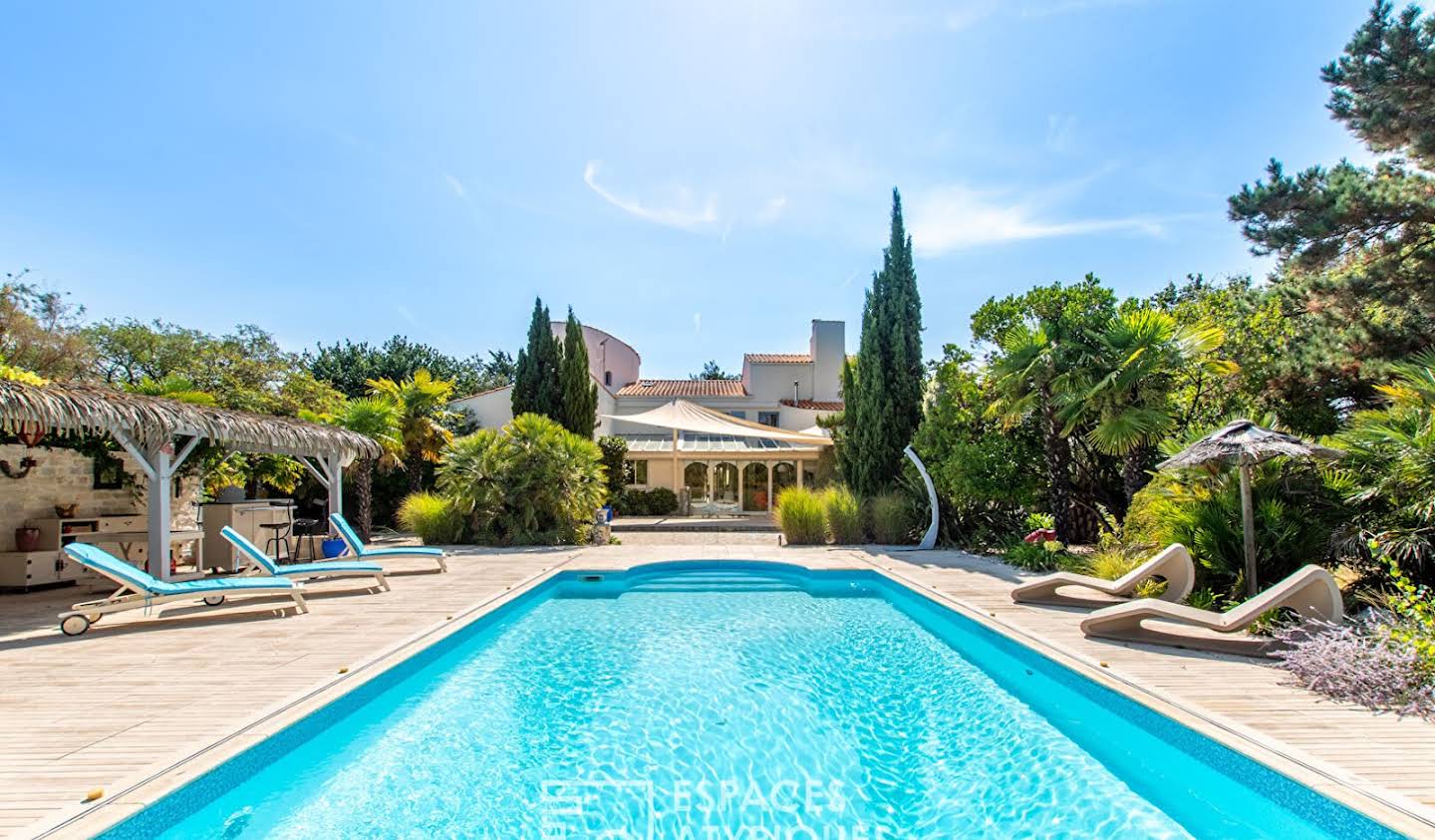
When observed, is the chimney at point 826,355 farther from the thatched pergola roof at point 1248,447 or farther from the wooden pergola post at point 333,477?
the thatched pergola roof at point 1248,447

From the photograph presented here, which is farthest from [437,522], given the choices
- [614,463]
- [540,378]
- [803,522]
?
[614,463]

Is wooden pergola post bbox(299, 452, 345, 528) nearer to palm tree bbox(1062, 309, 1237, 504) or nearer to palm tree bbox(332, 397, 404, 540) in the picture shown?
palm tree bbox(332, 397, 404, 540)

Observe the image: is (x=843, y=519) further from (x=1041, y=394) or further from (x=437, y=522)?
(x=437, y=522)

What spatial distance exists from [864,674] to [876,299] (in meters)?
12.1

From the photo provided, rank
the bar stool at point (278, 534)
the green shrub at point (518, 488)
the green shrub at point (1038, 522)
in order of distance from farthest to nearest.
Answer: the green shrub at point (518, 488) → the green shrub at point (1038, 522) → the bar stool at point (278, 534)

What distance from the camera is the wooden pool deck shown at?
3.48m

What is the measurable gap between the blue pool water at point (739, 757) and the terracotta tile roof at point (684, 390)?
25868mm

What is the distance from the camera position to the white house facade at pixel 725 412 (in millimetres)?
26109

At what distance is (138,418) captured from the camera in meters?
8.45

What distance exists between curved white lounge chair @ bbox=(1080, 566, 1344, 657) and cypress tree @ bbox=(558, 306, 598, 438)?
57.3 feet

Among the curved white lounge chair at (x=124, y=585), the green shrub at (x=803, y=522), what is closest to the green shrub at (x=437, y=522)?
the green shrub at (x=803, y=522)

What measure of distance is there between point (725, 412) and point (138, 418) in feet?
82.3

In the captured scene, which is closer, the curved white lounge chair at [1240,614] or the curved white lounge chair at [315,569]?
the curved white lounge chair at [1240,614]

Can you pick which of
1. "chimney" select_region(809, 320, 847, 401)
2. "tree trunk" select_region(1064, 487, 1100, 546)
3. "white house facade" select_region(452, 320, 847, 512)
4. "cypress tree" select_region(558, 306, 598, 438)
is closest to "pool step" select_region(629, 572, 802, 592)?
→ "tree trunk" select_region(1064, 487, 1100, 546)
